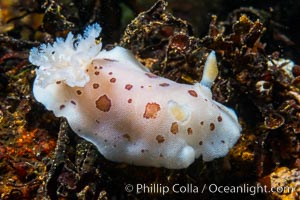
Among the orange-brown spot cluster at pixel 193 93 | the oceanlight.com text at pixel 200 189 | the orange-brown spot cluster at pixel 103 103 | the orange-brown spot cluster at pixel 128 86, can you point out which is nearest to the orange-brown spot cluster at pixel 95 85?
the orange-brown spot cluster at pixel 103 103

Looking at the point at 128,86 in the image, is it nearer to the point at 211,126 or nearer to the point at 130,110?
the point at 130,110

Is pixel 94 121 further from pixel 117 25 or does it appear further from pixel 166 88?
pixel 117 25

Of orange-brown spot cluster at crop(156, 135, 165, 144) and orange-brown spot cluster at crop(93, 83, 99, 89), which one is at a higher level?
orange-brown spot cluster at crop(93, 83, 99, 89)

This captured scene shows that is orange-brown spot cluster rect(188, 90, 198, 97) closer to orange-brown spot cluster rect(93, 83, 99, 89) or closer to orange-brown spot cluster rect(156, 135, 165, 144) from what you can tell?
orange-brown spot cluster rect(156, 135, 165, 144)

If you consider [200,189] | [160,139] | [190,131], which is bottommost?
[200,189]

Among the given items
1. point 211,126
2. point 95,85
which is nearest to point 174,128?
point 211,126

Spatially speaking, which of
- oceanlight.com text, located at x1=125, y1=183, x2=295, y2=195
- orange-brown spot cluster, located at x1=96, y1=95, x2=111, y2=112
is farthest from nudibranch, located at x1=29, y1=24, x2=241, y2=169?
oceanlight.com text, located at x1=125, y1=183, x2=295, y2=195

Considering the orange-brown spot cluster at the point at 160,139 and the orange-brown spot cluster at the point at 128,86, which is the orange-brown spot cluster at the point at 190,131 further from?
the orange-brown spot cluster at the point at 128,86
